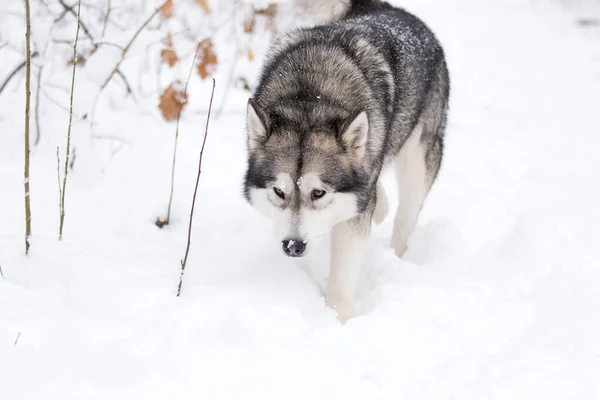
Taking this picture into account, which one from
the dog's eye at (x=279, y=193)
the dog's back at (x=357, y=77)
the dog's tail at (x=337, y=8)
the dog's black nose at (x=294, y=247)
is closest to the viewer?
the dog's black nose at (x=294, y=247)

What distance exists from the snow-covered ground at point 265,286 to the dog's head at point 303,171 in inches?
16.5

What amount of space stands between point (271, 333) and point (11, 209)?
1894 millimetres

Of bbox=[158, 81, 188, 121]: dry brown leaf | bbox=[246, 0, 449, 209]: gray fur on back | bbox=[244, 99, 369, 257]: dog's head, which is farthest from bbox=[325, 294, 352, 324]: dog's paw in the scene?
bbox=[158, 81, 188, 121]: dry brown leaf

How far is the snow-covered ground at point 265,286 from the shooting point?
258cm

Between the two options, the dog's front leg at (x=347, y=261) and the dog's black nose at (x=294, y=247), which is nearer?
the dog's black nose at (x=294, y=247)

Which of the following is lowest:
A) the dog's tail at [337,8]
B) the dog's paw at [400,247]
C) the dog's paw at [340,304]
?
the dog's paw at [400,247]

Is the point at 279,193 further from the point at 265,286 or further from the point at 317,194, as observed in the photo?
the point at 265,286

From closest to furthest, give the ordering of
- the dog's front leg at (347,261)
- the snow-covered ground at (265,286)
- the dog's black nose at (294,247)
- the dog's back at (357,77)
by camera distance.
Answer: the snow-covered ground at (265,286) → the dog's black nose at (294,247) → the dog's back at (357,77) → the dog's front leg at (347,261)

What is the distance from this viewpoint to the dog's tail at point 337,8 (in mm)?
4750

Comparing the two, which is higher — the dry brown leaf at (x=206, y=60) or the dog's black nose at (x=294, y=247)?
the dry brown leaf at (x=206, y=60)

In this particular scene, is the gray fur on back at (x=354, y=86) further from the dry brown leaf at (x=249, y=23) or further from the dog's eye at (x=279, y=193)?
the dry brown leaf at (x=249, y=23)

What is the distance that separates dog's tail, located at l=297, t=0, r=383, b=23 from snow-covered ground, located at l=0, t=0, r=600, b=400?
4.59ft

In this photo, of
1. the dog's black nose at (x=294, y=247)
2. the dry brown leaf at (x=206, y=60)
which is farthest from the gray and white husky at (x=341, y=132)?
the dry brown leaf at (x=206, y=60)

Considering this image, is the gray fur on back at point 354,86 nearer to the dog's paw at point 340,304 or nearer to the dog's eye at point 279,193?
the dog's eye at point 279,193
